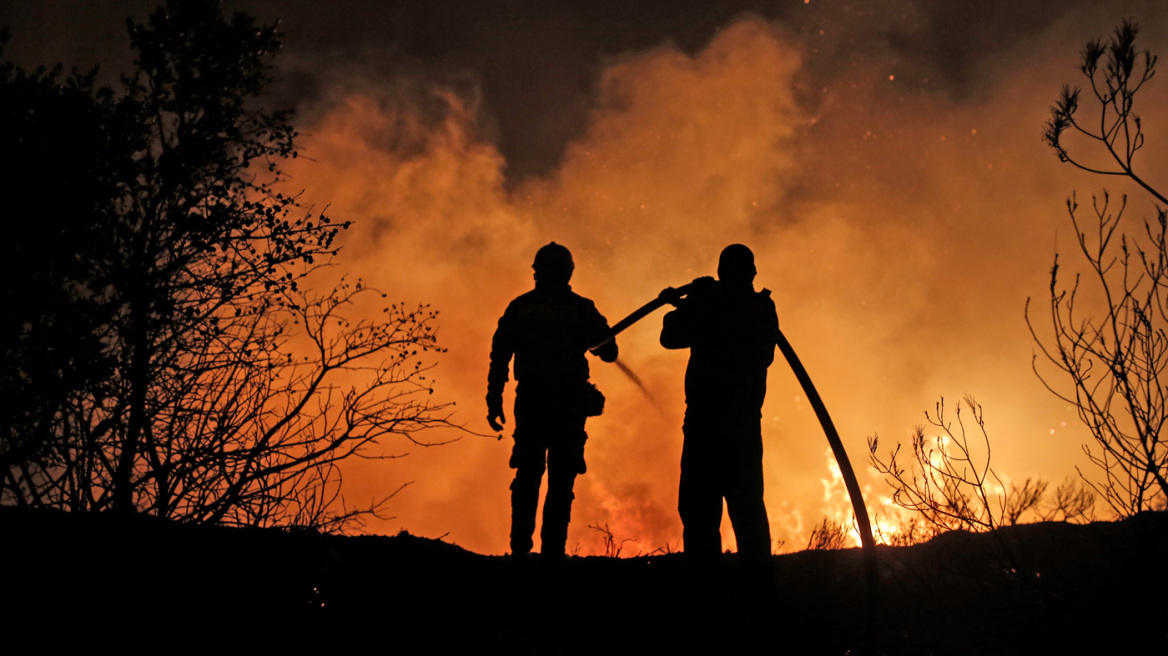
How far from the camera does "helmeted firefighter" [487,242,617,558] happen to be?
20.0 ft

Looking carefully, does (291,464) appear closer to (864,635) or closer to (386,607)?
(386,607)

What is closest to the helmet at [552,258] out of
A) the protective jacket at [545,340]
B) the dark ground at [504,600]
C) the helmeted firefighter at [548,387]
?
the helmeted firefighter at [548,387]

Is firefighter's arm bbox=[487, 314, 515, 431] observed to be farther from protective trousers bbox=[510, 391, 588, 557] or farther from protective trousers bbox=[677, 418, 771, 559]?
protective trousers bbox=[677, 418, 771, 559]

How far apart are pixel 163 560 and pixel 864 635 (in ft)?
15.7

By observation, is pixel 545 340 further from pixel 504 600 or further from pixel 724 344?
pixel 504 600

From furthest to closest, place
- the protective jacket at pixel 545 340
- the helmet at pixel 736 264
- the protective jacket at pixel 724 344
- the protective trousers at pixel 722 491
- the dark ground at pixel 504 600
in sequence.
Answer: the protective jacket at pixel 545 340
the helmet at pixel 736 264
the protective jacket at pixel 724 344
the protective trousers at pixel 722 491
the dark ground at pixel 504 600

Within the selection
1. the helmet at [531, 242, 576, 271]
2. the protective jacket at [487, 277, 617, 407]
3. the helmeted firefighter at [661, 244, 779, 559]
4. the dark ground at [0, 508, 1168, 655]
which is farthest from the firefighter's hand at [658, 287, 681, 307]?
the dark ground at [0, 508, 1168, 655]

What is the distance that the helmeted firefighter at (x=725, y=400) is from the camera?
4832 millimetres

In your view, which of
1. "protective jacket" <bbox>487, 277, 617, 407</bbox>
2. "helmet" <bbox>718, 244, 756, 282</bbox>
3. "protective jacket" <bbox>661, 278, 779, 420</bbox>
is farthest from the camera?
"protective jacket" <bbox>487, 277, 617, 407</bbox>

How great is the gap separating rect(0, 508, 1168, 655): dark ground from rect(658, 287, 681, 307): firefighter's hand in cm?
220

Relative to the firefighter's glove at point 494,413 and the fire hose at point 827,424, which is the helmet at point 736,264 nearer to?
the fire hose at point 827,424

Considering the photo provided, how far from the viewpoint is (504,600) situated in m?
4.88

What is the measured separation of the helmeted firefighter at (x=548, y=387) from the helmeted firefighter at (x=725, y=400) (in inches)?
57.1

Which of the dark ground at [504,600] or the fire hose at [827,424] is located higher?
the fire hose at [827,424]
